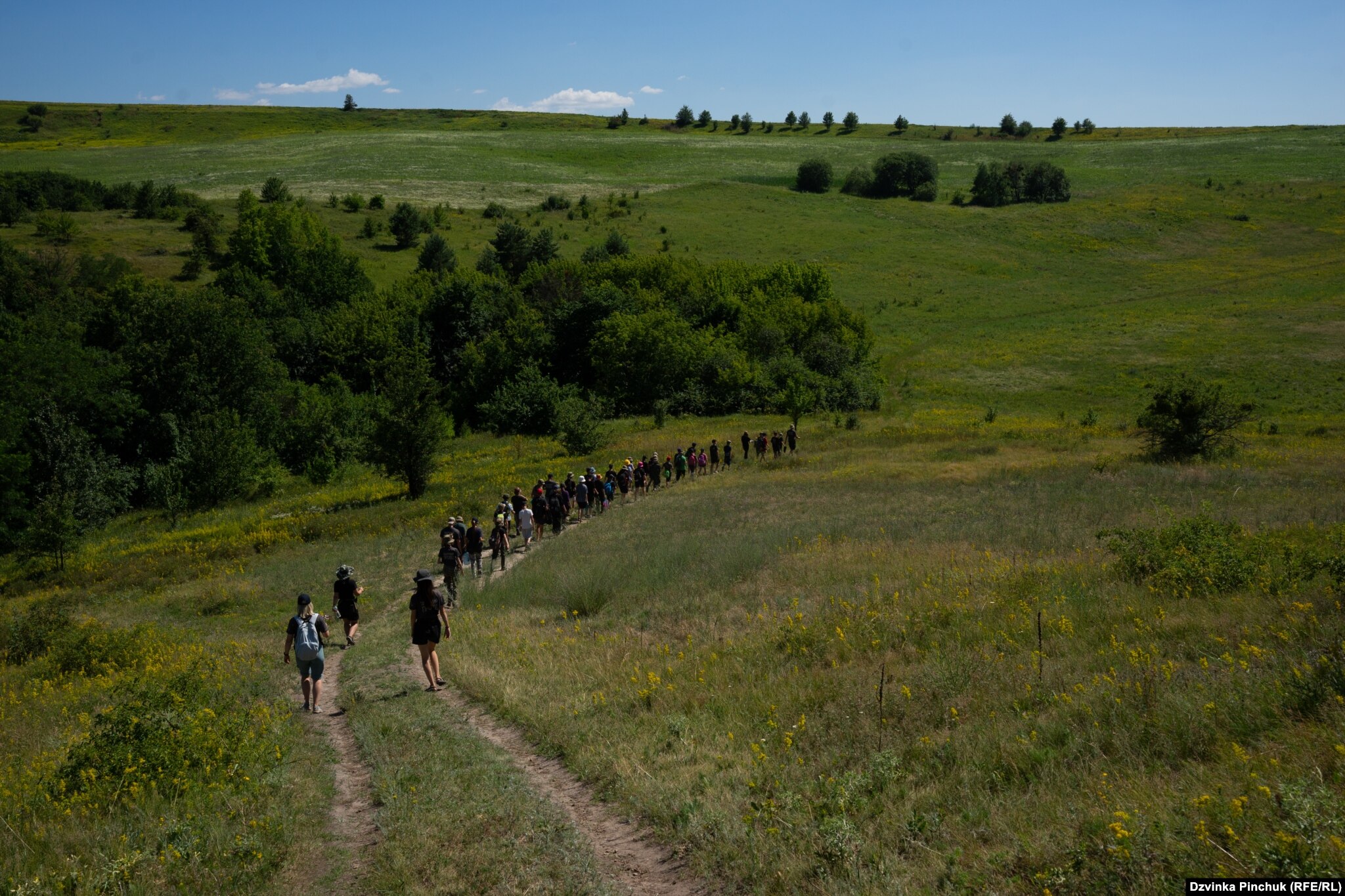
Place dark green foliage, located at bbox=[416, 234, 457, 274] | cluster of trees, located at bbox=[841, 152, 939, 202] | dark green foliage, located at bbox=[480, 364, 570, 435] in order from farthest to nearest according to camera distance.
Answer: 1. cluster of trees, located at bbox=[841, 152, 939, 202]
2. dark green foliage, located at bbox=[416, 234, 457, 274]
3. dark green foliage, located at bbox=[480, 364, 570, 435]

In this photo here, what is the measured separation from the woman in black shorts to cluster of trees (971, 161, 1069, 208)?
10261 centimetres

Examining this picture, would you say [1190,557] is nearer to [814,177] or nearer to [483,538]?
[483,538]

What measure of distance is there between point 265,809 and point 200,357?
49026 millimetres

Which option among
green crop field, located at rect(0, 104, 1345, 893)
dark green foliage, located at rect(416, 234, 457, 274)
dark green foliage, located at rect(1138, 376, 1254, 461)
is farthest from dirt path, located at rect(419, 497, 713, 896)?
dark green foliage, located at rect(416, 234, 457, 274)

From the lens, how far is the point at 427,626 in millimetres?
10609

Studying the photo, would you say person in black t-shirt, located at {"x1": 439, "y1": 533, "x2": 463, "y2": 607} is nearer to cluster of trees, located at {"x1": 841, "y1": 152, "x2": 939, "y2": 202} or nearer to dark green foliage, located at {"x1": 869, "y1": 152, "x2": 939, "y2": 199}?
cluster of trees, located at {"x1": 841, "y1": 152, "x2": 939, "y2": 202}

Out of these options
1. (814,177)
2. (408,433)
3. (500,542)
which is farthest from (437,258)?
(814,177)

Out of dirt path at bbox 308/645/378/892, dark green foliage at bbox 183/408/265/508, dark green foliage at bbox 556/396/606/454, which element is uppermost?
dirt path at bbox 308/645/378/892

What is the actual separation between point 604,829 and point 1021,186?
110631 mm

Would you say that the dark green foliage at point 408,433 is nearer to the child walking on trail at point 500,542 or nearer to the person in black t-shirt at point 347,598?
the child walking on trail at point 500,542

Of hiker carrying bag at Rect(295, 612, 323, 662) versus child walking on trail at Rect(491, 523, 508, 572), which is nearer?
hiker carrying bag at Rect(295, 612, 323, 662)

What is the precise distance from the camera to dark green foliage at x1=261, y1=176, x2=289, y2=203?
76875 mm

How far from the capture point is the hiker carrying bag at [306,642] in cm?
1028

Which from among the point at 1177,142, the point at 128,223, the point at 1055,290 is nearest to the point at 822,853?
the point at 1055,290
